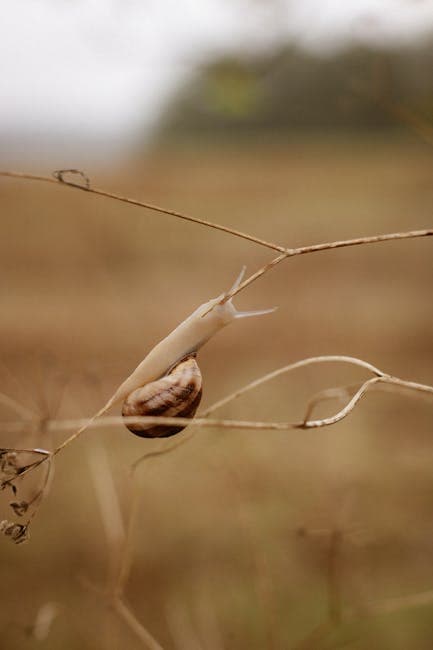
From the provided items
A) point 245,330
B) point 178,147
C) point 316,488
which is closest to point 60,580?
point 316,488

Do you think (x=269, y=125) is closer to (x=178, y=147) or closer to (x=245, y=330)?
(x=178, y=147)

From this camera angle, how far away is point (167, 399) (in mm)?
631

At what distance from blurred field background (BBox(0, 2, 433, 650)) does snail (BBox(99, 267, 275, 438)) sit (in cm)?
6

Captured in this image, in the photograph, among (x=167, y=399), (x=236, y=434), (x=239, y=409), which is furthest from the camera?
(x=236, y=434)

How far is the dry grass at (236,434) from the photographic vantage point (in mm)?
1492

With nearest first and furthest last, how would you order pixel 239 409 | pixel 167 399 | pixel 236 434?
1. pixel 167 399
2. pixel 239 409
3. pixel 236 434

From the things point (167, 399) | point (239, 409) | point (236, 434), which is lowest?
point (236, 434)

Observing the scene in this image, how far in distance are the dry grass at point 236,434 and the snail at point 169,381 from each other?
8 centimetres

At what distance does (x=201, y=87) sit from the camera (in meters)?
1.11

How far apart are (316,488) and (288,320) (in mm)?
2468

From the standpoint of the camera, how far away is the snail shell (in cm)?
61

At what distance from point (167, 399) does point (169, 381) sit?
2 cm

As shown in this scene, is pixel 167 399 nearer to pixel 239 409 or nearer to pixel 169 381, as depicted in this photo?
pixel 169 381

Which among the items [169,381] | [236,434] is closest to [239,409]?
[236,434]
